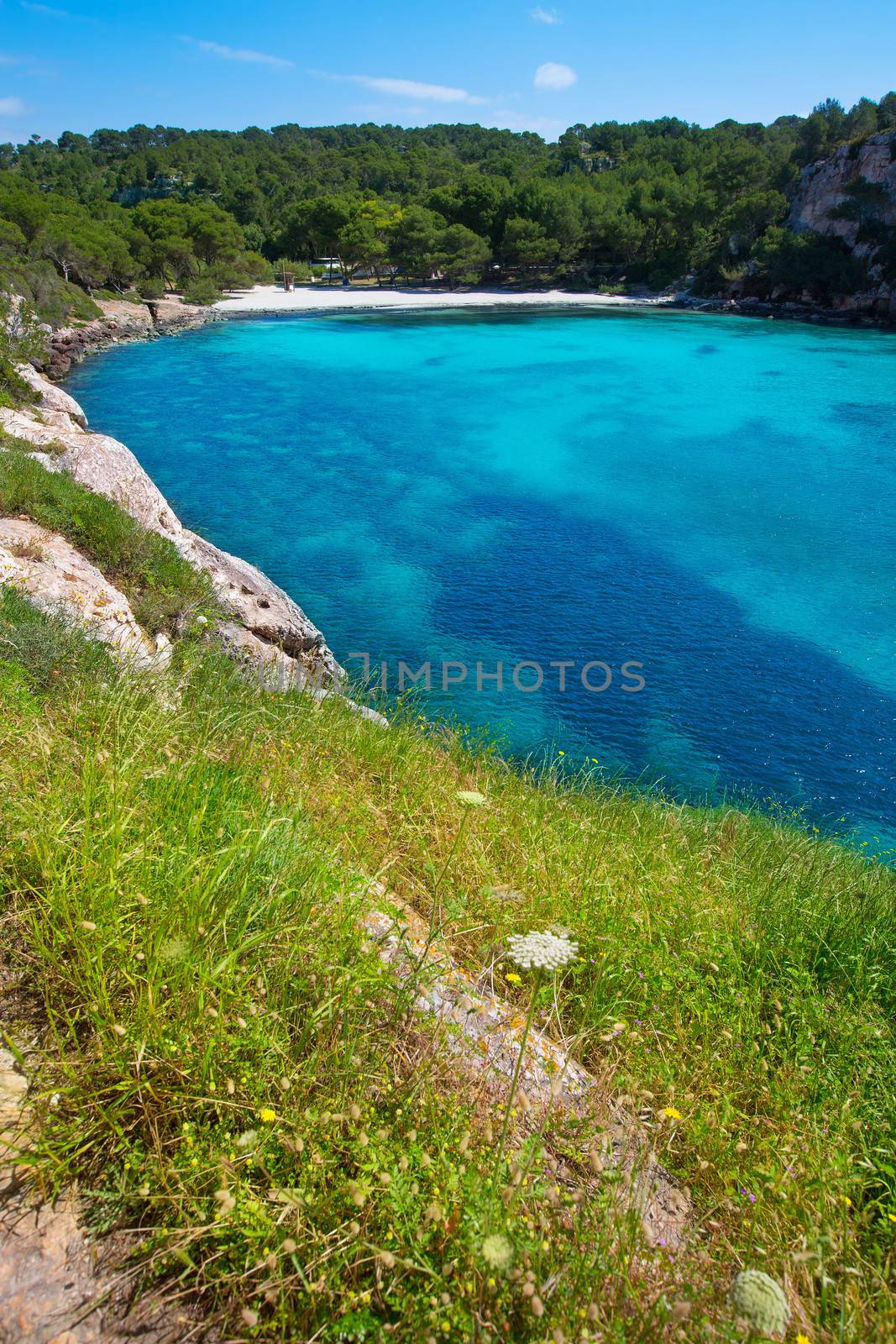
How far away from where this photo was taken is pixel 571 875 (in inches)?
155

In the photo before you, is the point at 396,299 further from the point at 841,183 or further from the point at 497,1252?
the point at 497,1252

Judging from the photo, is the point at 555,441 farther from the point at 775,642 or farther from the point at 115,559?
the point at 115,559

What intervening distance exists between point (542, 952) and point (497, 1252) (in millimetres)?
818

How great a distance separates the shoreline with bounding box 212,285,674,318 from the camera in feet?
180

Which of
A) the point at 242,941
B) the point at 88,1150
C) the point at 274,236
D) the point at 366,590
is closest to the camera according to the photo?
the point at 88,1150

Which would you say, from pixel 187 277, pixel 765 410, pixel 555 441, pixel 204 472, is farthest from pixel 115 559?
pixel 187 277

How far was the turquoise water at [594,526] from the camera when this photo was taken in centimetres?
1191

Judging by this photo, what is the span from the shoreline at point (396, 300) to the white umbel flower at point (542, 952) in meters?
57.8

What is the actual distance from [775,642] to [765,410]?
20.1 m

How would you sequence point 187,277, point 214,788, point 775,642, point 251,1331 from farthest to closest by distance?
point 187,277, point 775,642, point 214,788, point 251,1331

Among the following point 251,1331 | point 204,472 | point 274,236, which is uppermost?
point 274,236

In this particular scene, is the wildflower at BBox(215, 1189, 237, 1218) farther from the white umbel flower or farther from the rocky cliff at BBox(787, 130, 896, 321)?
the rocky cliff at BBox(787, 130, 896, 321)

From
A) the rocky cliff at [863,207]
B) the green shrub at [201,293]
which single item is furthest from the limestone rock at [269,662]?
the rocky cliff at [863,207]

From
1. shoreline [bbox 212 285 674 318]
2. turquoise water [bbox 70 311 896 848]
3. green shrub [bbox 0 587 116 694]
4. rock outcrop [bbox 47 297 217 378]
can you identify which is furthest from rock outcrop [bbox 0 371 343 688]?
shoreline [bbox 212 285 674 318]
